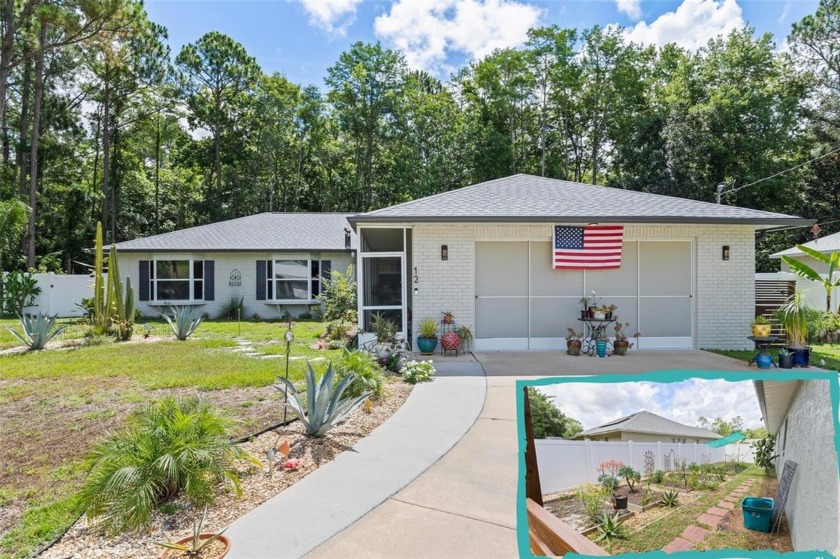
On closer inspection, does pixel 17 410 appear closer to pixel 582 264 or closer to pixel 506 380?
pixel 506 380

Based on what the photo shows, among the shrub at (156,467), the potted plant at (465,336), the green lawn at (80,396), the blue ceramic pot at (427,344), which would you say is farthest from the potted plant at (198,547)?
the potted plant at (465,336)

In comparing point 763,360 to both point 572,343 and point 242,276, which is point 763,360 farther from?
point 242,276

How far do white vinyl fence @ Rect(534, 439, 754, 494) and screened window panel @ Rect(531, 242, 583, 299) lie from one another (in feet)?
Result: 32.8

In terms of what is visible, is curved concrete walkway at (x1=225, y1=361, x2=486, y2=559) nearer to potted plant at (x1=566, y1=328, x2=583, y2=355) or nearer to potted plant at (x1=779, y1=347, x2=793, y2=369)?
potted plant at (x1=566, y1=328, x2=583, y2=355)

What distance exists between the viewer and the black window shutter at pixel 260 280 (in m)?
18.2

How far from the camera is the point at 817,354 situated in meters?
10.1

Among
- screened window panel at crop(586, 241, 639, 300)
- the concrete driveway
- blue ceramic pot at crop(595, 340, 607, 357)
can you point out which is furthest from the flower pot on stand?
the concrete driveway

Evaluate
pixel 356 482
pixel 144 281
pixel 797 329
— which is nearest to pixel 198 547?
pixel 356 482

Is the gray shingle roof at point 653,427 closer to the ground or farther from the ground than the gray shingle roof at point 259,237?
closer to the ground

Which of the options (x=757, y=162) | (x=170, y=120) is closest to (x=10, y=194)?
(x=170, y=120)

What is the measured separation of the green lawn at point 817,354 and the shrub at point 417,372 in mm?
6155

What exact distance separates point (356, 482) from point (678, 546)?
11.7ft

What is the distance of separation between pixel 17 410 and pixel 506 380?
21.8 feet

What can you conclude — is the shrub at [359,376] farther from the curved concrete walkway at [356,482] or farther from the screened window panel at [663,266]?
the screened window panel at [663,266]
